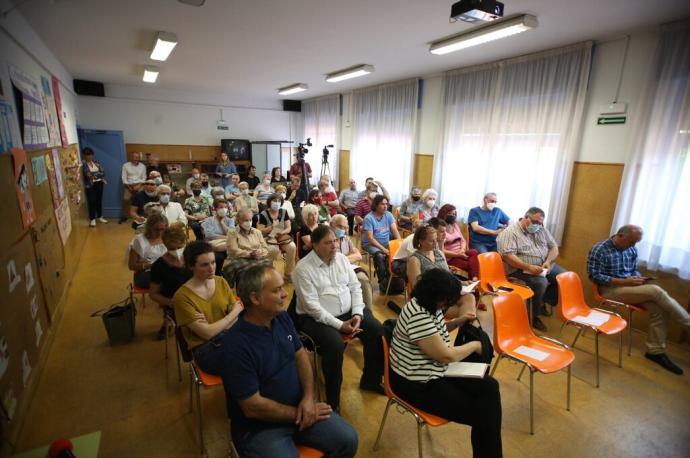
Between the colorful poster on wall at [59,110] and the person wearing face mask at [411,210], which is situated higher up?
the colorful poster on wall at [59,110]

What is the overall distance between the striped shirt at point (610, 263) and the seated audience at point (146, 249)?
14.1 ft

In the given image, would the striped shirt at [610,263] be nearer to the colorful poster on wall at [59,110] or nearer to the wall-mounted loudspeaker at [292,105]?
the colorful poster on wall at [59,110]

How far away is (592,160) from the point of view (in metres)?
4.16

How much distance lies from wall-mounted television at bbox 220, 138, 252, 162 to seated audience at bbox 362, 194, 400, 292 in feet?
22.7

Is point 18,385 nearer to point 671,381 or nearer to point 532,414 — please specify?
point 532,414

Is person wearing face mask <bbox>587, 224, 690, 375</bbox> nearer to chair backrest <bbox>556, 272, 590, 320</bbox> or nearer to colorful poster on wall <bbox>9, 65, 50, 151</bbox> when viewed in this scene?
chair backrest <bbox>556, 272, 590, 320</bbox>

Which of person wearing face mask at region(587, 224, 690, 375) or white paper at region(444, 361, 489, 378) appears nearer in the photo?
white paper at region(444, 361, 489, 378)

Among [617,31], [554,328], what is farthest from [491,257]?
[617,31]

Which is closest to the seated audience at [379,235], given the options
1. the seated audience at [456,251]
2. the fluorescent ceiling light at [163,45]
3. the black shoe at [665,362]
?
the seated audience at [456,251]

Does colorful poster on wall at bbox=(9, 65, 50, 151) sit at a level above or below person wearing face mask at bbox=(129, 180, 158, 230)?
above

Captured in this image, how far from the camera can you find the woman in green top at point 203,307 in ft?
6.69

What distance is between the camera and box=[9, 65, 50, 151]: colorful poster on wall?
2.94m

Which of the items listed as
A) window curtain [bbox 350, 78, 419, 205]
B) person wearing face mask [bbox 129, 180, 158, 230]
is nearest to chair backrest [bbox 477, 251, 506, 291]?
window curtain [bbox 350, 78, 419, 205]

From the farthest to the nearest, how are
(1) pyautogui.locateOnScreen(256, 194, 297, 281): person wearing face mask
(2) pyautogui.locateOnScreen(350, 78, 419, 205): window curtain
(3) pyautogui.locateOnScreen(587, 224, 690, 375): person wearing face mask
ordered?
(2) pyautogui.locateOnScreen(350, 78, 419, 205): window curtain, (1) pyautogui.locateOnScreen(256, 194, 297, 281): person wearing face mask, (3) pyautogui.locateOnScreen(587, 224, 690, 375): person wearing face mask
